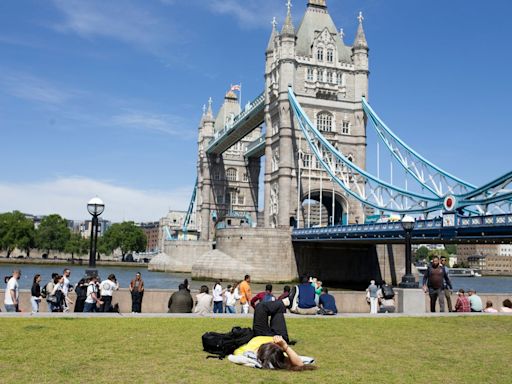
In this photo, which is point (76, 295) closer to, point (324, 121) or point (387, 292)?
point (387, 292)

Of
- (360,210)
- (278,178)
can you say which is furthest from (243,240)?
(360,210)

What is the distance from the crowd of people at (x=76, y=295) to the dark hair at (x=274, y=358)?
778 centimetres

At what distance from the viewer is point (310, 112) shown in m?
60.2

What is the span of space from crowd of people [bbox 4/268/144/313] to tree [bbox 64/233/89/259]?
375 feet

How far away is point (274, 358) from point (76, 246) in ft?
414

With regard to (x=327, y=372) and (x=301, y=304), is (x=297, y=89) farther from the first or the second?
(x=327, y=372)

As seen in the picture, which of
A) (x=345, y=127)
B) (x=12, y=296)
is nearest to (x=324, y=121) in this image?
(x=345, y=127)

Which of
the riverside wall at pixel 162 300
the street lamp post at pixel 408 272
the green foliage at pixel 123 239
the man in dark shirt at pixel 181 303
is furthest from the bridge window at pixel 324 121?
the green foliage at pixel 123 239

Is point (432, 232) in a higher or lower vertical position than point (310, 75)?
lower

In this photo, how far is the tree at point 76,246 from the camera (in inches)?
4961

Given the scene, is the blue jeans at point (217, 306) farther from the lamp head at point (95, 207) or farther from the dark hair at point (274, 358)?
the dark hair at point (274, 358)

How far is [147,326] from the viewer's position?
12.7 m

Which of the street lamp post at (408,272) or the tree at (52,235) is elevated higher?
the tree at (52,235)

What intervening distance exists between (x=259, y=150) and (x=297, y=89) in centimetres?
2383
